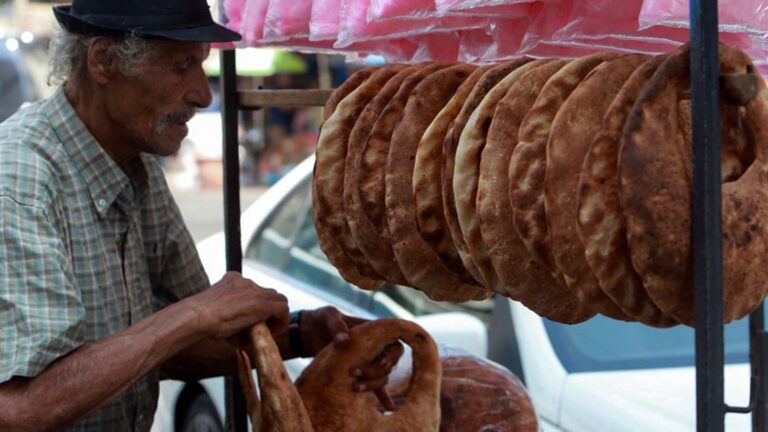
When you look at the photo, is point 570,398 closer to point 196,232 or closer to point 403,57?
point 403,57

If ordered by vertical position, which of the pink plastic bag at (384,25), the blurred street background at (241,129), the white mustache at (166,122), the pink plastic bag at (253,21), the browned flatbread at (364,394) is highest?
the pink plastic bag at (384,25)

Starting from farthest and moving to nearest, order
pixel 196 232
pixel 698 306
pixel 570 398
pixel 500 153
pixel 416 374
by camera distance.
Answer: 1. pixel 196 232
2. pixel 570 398
3. pixel 416 374
4. pixel 500 153
5. pixel 698 306

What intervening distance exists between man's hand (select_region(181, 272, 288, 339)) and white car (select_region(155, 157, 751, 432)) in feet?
4.13

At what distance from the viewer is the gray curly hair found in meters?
2.22

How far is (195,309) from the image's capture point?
2.01 m

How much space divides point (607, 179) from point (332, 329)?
1.06m

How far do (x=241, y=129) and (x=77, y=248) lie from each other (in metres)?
15.3

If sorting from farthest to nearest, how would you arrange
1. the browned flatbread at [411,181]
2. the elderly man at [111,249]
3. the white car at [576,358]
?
the white car at [576,358] < the elderly man at [111,249] < the browned flatbread at [411,181]

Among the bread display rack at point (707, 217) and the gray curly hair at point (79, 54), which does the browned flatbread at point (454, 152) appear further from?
the gray curly hair at point (79, 54)

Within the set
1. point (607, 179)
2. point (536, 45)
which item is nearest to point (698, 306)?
point (607, 179)

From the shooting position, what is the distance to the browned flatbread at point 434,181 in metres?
1.78

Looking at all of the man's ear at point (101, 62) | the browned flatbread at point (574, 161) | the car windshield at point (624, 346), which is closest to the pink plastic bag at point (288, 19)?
the man's ear at point (101, 62)

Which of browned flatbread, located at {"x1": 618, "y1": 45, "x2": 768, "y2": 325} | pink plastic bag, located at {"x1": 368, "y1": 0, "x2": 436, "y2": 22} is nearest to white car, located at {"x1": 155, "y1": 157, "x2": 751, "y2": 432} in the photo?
pink plastic bag, located at {"x1": 368, "y1": 0, "x2": 436, "y2": 22}

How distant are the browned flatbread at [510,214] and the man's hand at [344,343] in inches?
25.8
